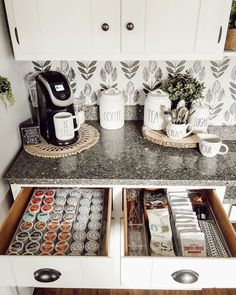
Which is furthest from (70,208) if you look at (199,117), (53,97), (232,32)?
(232,32)

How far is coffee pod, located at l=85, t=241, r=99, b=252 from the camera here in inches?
42.6

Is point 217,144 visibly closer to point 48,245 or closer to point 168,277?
point 168,277

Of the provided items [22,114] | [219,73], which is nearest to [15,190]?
[22,114]

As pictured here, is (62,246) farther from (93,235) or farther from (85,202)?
(85,202)

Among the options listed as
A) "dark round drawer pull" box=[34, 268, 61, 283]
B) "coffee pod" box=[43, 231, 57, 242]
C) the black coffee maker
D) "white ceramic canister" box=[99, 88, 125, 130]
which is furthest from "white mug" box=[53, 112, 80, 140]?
"dark round drawer pull" box=[34, 268, 61, 283]

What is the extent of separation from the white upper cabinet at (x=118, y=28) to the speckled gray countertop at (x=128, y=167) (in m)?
0.43

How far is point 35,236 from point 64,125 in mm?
493

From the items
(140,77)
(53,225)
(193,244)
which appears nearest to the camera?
(193,244)

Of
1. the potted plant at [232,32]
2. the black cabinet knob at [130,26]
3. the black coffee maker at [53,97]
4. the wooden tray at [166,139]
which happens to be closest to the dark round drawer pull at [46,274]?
the black coffee maker at [53,97]

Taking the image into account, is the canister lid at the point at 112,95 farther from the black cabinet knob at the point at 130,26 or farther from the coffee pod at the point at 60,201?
the coffee pod at the point at 60,201

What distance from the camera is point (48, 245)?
3.58 ft

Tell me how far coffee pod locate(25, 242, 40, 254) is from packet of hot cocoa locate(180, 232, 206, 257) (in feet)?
1.88

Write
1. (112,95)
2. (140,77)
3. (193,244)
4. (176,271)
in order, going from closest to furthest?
(176,271) → (193,244) → (112,95) → (140,77)

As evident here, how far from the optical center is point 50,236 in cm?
113
